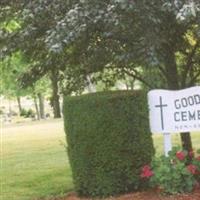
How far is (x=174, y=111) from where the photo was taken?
786 cm

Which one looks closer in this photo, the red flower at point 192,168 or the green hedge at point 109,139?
the red flower at point 192,168

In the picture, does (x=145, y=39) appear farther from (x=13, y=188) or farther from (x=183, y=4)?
(x=13, y=188)

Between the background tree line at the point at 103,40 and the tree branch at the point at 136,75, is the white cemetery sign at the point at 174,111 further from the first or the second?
the tree branch at the point at 136,75

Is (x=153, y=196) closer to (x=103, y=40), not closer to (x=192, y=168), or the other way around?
(x=192, y=168)

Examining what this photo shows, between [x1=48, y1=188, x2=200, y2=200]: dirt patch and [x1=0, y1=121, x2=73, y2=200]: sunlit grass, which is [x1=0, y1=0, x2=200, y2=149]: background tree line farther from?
[x1=48, y1=188, x2=200, y2=200]: dirt patch

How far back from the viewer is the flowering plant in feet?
24.0

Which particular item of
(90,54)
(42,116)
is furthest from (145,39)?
(42,116)

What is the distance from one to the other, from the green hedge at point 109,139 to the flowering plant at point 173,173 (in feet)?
0.90

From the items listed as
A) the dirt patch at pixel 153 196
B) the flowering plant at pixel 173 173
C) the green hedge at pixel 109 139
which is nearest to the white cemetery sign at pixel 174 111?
the green hedge at pixel 109 139

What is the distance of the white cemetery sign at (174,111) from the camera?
7750 mm

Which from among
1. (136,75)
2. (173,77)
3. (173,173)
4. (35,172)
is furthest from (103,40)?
(35,172)

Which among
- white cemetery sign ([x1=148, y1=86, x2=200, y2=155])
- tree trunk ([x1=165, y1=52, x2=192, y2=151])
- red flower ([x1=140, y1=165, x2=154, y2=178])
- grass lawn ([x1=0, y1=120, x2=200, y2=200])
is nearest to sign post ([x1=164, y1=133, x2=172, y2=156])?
white cemetery sign ([x1=148, y1=86, x2=200, y2=155])

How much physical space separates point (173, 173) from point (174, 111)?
890 millimetres

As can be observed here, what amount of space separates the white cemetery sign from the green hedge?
0.24 metres
